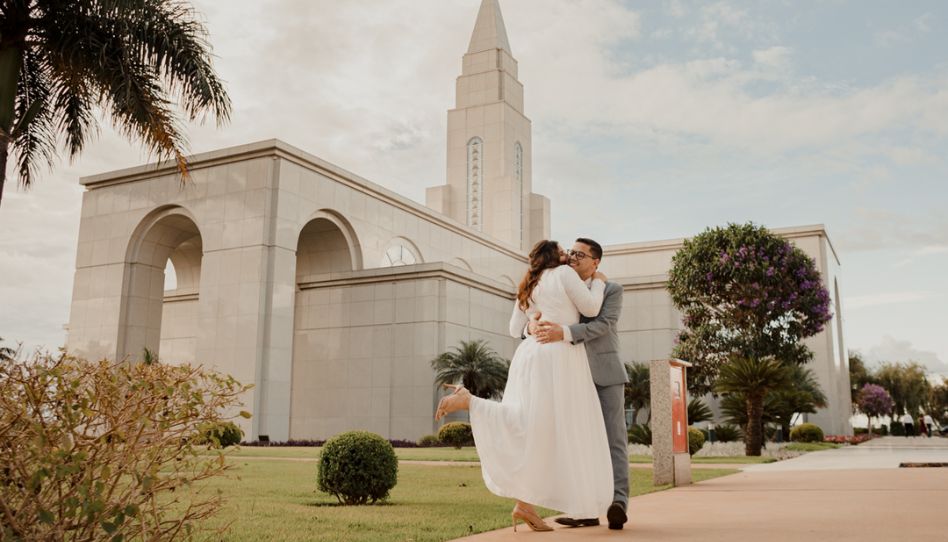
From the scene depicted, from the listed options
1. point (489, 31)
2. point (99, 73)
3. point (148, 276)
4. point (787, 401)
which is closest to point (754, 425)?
point (787, 401)

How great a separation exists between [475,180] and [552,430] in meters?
54.3

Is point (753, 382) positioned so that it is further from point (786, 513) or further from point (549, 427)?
point (549, 427)

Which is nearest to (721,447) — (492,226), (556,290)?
(556,290)

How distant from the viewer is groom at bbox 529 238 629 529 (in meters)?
5.78

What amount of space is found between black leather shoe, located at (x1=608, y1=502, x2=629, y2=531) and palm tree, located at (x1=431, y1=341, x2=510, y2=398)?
88.3ft

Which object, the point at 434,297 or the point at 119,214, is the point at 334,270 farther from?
the point at 119,214

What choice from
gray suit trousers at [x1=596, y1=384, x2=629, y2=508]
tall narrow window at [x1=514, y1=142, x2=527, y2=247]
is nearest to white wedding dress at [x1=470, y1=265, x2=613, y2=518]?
gray suit trousers at [x1=596, y1=384, x2=629, y2=508]

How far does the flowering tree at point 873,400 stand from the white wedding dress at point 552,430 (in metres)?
68.4

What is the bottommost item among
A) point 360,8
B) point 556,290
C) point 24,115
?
point 556,290

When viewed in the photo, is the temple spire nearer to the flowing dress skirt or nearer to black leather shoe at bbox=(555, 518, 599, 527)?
the flowing dress skirt

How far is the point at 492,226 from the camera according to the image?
58.2 meters

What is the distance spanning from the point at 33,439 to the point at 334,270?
3590 centimetres

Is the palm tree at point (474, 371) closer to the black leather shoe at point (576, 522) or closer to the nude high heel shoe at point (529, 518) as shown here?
the black leather shoe at point (576, 522)

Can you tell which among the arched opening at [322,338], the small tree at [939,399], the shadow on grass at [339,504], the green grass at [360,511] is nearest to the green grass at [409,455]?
the green grass at [360,511]
